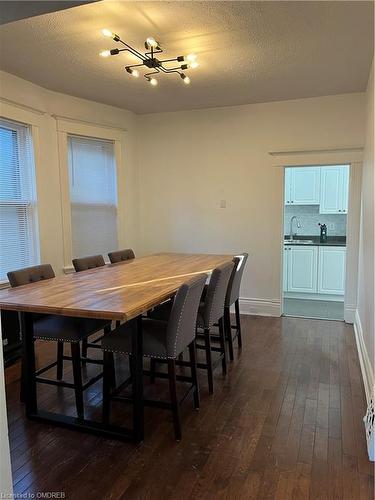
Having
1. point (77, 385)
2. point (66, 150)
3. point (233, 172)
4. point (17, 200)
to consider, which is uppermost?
point (66, 150)

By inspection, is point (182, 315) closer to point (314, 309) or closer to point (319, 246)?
point (314, 309)

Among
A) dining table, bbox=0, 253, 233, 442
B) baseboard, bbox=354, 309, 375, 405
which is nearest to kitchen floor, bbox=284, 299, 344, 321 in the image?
baseboard, bbox=354, 309, 375, 405

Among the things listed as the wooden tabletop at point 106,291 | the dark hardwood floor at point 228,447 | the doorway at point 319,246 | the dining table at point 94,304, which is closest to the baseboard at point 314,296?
the doorway at point 319,246

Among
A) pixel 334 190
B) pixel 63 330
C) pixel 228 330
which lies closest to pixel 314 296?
pixel 334 190

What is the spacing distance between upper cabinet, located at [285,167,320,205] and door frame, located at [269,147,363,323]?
136 cm

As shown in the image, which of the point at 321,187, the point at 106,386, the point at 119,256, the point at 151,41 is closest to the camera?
the point at 106,386

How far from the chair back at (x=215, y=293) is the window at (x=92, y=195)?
222cm

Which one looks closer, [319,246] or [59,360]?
[59,360]

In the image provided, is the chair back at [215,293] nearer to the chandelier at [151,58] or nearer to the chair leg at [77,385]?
the chair leg at [77,385]

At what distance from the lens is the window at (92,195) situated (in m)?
4.45

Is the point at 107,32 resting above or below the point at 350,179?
above

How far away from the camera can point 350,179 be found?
4.28m

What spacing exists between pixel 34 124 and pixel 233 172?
7.93 feet

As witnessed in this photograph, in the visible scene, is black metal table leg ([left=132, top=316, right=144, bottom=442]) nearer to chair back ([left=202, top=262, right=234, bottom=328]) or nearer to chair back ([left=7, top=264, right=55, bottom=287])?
chair back ([left=202, top=262, right=234, bottom=328])
